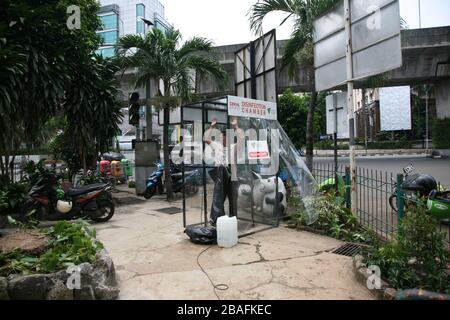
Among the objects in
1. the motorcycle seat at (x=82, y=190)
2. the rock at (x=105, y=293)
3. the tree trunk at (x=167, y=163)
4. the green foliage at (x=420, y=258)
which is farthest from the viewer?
the tree trunk at (x=167, y=163)

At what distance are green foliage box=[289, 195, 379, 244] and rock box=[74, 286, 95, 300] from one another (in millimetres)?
3728

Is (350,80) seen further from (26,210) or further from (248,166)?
(26,210)

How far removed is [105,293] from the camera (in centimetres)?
335

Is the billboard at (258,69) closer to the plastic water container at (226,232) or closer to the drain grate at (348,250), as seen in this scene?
the plastic water container at (226,232)

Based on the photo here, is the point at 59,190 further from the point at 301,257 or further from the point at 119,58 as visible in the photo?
the point at 301,257

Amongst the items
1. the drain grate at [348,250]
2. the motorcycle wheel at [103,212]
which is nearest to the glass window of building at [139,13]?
the motorcycle wheel at [103,212]

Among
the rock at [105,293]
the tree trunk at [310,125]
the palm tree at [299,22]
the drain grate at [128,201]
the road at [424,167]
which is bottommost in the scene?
the rock at [105,293]

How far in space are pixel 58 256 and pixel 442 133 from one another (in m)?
23.1

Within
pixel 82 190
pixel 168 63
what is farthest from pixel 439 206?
pixel 168 63

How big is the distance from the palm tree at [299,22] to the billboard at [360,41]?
119 centimetres

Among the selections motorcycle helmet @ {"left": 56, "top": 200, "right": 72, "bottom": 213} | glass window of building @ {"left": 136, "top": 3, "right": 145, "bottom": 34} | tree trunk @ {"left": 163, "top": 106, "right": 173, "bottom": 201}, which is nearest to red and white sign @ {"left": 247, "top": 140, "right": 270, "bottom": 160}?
motorcycle helmet @ {"left": 56, "top": 200, "right": 72, "bottom": 213}

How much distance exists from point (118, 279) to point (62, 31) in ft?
20.6

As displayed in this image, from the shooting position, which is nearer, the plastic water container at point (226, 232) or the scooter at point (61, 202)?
the plastic water container at point (226, 232)

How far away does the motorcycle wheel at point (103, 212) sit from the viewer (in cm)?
704
